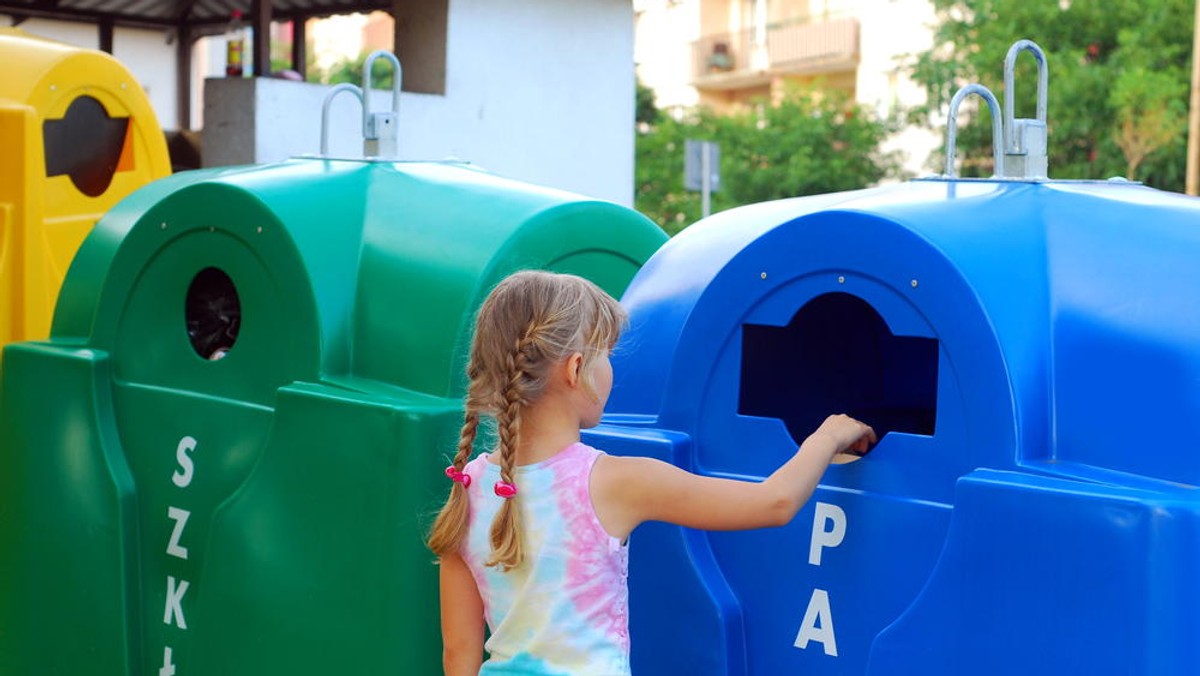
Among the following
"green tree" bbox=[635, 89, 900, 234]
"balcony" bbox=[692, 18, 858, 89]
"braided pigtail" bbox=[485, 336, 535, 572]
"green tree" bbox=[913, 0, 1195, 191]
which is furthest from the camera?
"balcony" bbox=[692, 18, 858, 89]

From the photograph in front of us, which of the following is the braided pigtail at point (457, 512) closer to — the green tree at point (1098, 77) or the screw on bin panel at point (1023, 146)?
the screw on bin panel at point (1023, 146)

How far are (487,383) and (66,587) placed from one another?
1.59m

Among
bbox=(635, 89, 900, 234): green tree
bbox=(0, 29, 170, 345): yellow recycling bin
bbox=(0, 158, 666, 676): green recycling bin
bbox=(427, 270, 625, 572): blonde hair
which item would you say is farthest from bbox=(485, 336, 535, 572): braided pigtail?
bbox=(635, 89, 900, 234): green tree

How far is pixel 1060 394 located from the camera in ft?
6.34

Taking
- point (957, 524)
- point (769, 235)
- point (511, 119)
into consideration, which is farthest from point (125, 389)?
point (511, 119)

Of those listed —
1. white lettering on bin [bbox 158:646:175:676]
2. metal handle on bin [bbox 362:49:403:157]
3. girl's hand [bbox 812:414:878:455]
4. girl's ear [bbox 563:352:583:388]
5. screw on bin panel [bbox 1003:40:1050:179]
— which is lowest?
white lettering on bin [bbox 158:646:175:676]

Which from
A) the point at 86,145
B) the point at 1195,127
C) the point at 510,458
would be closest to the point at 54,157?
the point at 86,145

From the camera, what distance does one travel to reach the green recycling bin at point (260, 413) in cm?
258

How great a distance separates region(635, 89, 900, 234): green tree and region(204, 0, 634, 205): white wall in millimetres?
10415

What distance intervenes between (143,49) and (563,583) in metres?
8.82

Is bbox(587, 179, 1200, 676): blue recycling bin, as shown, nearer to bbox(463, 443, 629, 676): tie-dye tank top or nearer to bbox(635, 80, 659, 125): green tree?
bbox(463, 443, 629, 676): tie-dye tank top

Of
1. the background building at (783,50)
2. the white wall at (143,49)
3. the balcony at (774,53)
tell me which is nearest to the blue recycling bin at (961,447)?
Answer: the white wall at (143,49)

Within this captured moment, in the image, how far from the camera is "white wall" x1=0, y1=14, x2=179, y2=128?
9781 mm

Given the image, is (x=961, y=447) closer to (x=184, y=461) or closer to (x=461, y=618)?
(x=461, y=618)
